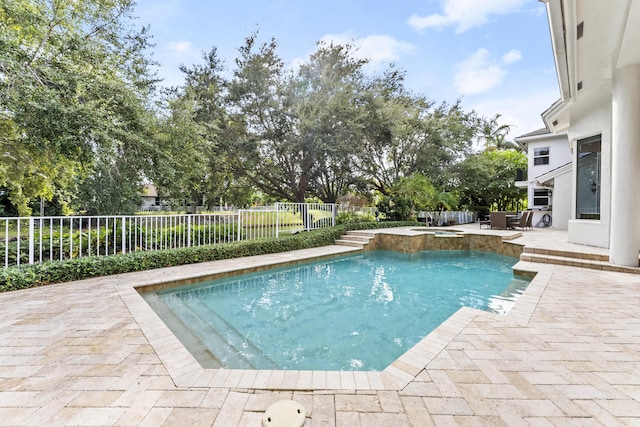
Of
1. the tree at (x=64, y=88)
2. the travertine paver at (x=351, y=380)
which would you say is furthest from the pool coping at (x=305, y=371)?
the tree at (x=64, y=88)

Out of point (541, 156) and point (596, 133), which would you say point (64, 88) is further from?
point (541, 156)

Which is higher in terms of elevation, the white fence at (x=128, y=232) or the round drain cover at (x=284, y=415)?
the white fence at (x=128, y=232)

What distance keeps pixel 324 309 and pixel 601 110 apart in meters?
8.76

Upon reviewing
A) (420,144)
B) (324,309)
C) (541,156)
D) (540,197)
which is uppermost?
(420,144)

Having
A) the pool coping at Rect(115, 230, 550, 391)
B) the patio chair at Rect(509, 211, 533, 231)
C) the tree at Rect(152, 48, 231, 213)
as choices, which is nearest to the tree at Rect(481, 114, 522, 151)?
the patio chair at Rect(509, 211, 533, 231)

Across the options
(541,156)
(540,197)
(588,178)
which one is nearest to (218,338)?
(588,178)

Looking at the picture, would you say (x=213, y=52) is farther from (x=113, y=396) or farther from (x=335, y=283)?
(x=113, y=396)

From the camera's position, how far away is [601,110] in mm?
7336

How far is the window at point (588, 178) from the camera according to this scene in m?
7.71

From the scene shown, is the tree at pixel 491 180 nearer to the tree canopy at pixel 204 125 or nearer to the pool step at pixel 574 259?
the tree canopy at pixel 204 125

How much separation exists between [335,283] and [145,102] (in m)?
7.06

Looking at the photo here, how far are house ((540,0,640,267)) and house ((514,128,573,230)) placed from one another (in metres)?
7.56

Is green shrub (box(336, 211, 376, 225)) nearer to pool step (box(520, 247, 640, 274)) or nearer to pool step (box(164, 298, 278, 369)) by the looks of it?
pool step (box(520, 247, 640, 274))

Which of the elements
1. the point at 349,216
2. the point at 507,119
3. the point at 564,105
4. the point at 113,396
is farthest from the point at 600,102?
the point at 507,119
